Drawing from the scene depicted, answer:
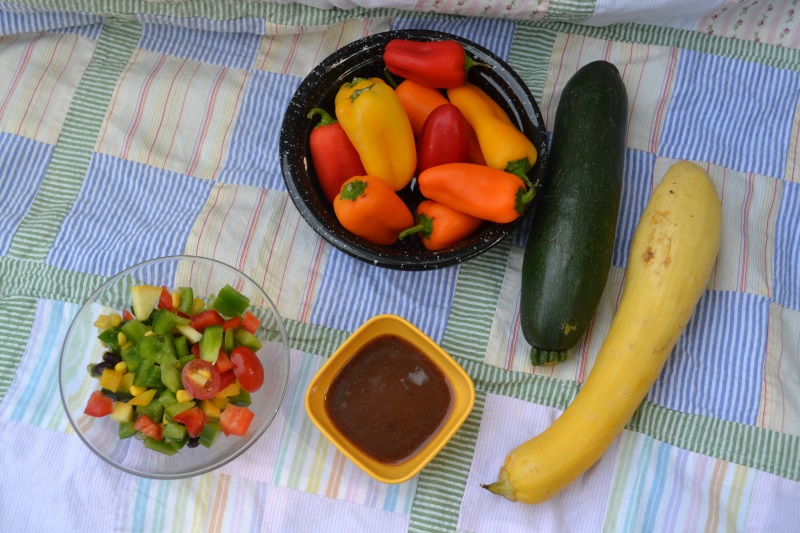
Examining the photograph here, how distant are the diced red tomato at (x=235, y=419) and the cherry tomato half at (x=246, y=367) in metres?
0.04

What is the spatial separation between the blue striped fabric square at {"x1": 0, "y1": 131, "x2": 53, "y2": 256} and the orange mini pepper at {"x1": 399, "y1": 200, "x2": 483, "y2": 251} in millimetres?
Answer: 649

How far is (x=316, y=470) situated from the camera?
1181 mm

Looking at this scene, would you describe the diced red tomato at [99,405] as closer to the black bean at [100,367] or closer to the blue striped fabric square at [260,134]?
the black bean at [100,367]

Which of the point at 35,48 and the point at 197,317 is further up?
the point at 35,48

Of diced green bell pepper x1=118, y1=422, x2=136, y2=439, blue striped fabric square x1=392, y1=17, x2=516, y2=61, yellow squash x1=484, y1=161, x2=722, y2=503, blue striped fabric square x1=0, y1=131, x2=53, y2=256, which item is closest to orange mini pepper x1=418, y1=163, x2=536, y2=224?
yellow squash x1=484, y1=161, x2=722, y2=503

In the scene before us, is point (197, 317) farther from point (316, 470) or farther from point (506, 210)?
point (506, 210)

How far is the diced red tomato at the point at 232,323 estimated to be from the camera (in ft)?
3.61

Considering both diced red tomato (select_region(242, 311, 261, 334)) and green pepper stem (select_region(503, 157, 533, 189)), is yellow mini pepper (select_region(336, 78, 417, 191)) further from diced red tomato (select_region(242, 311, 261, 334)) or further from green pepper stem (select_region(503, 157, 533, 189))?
diced red tomato (select_region(242, 311, 261, 334))

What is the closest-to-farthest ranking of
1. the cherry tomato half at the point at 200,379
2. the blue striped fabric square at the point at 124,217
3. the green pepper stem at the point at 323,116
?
the cherry tomato half at the point at 200,379 < the green pepper stem at the point at 323,116 < the blue striped fabric square at the point at 124,217

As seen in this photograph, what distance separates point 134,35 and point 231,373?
67cm

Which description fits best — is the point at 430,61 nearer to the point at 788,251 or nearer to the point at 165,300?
the point at 165,300

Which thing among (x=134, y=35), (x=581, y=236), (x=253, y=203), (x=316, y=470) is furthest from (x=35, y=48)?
(x=581, y=236)

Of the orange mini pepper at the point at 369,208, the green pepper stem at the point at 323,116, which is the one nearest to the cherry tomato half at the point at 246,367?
the orange mini pepper at the point at 369,208

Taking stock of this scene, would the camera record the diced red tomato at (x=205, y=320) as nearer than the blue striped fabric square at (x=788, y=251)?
Yes
